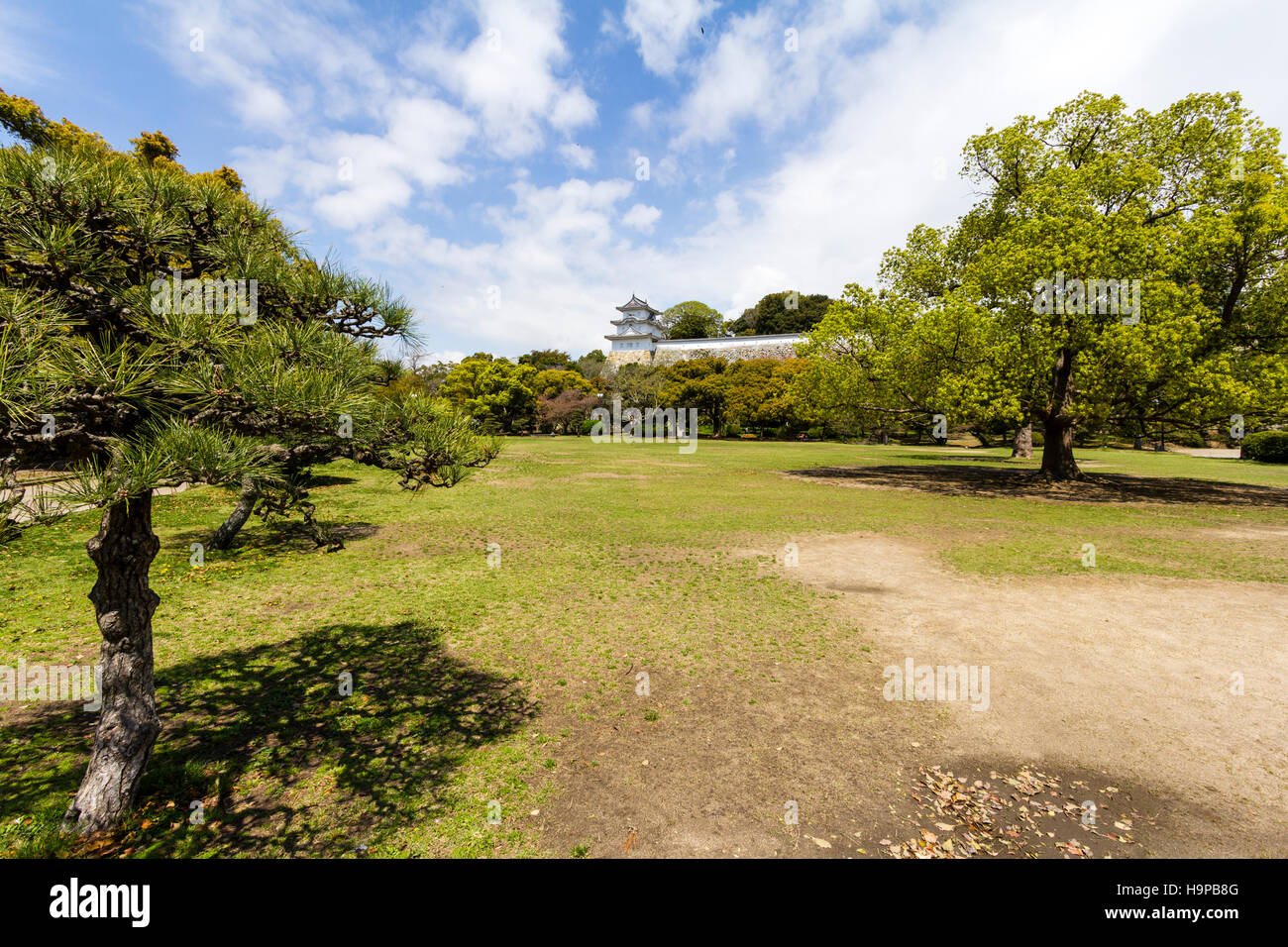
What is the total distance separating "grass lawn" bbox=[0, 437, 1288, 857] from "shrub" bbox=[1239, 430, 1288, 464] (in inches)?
1057

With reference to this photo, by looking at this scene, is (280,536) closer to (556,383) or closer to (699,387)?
(699,387)

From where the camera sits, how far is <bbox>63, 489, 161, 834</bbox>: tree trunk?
140 inches

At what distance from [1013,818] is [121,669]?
682 centimetres

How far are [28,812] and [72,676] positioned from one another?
301 cm

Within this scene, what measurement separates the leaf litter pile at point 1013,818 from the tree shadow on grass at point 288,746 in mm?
3778

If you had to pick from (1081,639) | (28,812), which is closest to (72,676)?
(28,812)

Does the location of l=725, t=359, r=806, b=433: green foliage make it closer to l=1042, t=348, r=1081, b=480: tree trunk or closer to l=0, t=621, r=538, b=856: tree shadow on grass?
l=1042, t=348, r=1081, b=480: tree trunk

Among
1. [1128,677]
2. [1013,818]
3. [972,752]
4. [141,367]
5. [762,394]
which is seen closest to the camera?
[141,367]

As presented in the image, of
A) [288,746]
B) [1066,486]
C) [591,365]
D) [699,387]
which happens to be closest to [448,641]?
[288,746]

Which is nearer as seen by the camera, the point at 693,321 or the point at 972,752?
the point at 972,752

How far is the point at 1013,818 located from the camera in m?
4.10

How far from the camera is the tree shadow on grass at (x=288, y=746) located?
380cm
